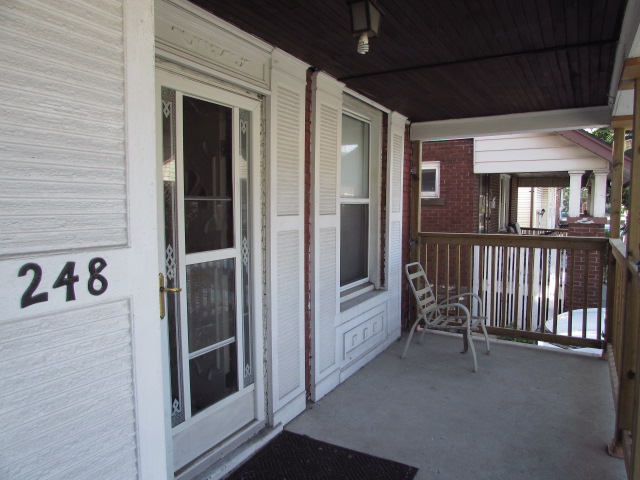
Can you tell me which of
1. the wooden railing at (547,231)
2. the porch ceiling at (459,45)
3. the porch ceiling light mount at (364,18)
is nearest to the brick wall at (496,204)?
the wooden railing at (547,231)

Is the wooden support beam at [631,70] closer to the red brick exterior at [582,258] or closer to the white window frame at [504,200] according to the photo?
the red brick exterior at [582,258]

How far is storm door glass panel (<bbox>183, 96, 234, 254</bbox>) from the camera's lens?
220cm

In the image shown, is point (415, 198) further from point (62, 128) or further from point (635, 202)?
point (62, 128)

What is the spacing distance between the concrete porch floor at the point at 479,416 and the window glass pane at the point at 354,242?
2.68 feet

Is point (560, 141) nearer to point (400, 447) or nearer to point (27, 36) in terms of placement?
point (400, 447)

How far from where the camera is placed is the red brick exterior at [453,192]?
7652 millimetres

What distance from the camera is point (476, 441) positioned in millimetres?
2754

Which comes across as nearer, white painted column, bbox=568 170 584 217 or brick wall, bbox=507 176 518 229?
white painted column, bbox=568 170 584 217

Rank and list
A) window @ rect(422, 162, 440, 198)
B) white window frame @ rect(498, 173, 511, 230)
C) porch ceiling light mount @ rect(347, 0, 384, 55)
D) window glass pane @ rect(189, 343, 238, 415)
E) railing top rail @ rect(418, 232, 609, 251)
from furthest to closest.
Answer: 1. white window frame @ rect(498, 173, 511, 230)
2. window @ rect(422, 162, 440, 198)
3. railing top rail @ rect(418, 232, 609, 251)
4. window glass pane @ rect(189, 343, 238, 415)
5. porch ceiling light mount @ rect(347, 0, 384, 55)

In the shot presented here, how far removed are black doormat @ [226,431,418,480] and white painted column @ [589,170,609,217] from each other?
653 centimetres

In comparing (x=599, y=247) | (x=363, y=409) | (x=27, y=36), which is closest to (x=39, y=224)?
(x=27, y=36)

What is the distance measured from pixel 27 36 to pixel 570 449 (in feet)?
10.4

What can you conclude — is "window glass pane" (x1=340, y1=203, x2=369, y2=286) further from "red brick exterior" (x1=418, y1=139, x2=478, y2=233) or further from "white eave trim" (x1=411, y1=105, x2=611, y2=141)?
"red brick exterior" (x1=418, y1=139, x2=478, y2=233)

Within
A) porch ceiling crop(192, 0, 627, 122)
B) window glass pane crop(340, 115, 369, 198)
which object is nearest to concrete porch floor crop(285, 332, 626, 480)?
window glass pane crop(340, 115, 369, 198)
